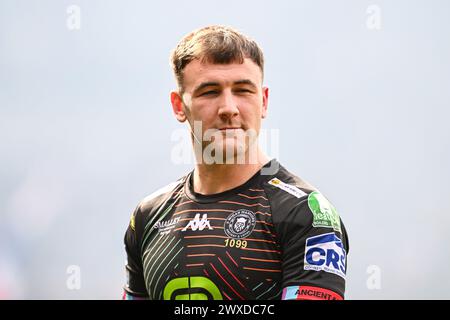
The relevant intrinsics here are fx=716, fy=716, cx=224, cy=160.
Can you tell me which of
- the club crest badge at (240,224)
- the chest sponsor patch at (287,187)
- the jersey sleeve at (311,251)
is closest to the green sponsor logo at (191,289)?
the club crest badge at (240,224)

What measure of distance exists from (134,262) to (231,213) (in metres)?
1.13

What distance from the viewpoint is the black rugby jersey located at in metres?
4.60

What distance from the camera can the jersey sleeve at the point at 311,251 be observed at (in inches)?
179

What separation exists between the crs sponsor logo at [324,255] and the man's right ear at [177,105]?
59.8 inches

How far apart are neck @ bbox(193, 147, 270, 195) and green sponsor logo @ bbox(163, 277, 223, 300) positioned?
71cm

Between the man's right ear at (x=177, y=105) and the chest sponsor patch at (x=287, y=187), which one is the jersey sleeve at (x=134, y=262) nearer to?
the man's right ear at (x=177, y=105)

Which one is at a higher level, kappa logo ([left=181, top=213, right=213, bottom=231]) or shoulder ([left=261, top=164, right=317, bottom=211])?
shoulder ([left=261, top=164, right=317, bottom=211])

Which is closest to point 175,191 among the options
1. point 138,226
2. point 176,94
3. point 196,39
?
point 138,226

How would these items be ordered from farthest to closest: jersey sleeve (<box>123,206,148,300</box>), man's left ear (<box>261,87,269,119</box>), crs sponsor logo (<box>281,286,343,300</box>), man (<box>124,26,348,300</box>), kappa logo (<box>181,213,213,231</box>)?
jersey sleeve (<box>123,206,148,300</box>)
man's left ear (<box>261,87,269,119</box>)
kappa logo (<box>181,213,213,231</box>)
man (<box>124,26,348,300</box>)
crs sponsor logo (<box>281,286,343,300</box>)

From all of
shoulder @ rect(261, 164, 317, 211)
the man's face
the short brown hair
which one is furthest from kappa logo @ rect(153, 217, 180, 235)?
the short brown hair

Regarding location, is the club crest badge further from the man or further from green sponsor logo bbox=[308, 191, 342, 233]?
green sponsor logo bbox=[308, 191, 342, 233]

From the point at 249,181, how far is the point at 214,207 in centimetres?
32

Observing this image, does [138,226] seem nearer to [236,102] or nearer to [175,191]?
[175,191]

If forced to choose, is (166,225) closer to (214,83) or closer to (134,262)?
(134,262)
